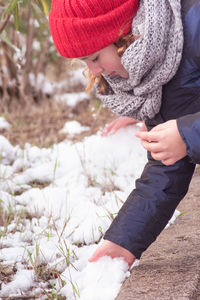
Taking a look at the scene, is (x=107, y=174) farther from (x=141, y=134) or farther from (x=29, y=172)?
(x=141, y=134)

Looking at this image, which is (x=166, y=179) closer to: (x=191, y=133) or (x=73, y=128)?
(x=191, y=133)

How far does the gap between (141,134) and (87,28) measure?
1.48 feet

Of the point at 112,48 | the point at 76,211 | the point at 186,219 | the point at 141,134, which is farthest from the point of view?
the point at 76,211

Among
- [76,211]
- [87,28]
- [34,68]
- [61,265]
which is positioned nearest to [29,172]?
[76,211]

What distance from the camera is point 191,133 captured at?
144 centimetres

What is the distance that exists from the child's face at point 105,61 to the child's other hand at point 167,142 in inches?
14.8

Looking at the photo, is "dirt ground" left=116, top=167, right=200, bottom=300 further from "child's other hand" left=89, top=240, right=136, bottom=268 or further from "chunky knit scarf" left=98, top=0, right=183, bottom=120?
"chunky knit scarf" left=98, top=0, right=183, bottom=120

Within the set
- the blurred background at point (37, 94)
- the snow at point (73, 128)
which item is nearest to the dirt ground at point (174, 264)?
the snow at point (73, 128)

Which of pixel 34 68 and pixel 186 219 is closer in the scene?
pixel 186 219

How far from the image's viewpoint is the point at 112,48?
1751 mm

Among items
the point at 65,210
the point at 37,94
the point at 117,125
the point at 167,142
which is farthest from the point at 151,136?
the point at 37,94

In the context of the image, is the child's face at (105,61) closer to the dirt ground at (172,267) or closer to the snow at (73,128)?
the dirt ground at (172,267)

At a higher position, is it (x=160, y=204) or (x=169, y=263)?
(x=160, y=204)

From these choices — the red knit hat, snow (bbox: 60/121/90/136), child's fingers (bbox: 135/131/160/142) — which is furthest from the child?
snow (bbox: 60/121/90/136)
